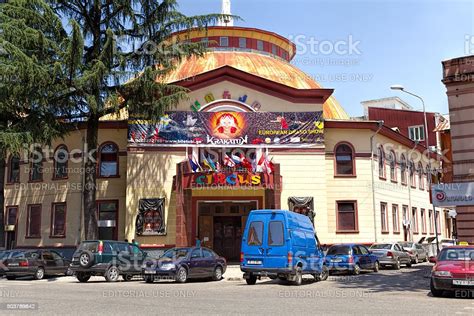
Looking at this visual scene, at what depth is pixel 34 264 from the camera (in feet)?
Result: 72.9

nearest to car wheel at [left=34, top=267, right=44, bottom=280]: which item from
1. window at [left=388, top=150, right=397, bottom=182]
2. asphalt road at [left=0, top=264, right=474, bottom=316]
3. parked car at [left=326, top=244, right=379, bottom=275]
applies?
asphalt road at [left=0, top=264, right=474, bottom=316]

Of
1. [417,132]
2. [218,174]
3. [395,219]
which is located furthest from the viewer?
[417,132]

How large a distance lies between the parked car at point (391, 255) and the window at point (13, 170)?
875 inches

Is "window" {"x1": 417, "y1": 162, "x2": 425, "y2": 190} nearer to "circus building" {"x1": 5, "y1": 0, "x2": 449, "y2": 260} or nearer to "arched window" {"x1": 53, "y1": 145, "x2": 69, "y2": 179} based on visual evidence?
"circus building" {"x1": 5, "y1": 0, "x2": 449, "y2": 260}

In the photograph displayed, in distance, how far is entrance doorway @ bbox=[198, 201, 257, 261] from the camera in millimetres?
30109

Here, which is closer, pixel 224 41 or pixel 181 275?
pixel 181 275

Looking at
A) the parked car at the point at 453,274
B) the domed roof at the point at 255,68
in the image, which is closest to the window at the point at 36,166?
the domed roof at the point at 255,68

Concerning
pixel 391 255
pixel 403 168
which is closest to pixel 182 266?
pixel 391 255

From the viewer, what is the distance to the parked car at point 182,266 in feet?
60.2

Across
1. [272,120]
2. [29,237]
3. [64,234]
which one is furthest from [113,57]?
[29,237]

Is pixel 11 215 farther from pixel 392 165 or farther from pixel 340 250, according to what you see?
pixel 392 165

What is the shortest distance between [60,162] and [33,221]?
4.07 metres

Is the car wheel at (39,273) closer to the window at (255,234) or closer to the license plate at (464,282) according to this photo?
the window at (255,234)

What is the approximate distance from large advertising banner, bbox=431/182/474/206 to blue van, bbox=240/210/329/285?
497cm
